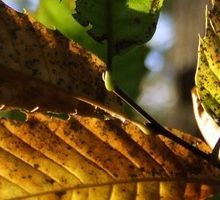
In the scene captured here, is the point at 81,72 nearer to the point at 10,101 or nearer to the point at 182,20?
the point at 10,101

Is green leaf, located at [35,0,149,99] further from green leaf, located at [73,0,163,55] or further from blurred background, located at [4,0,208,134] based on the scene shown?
green leaf, located at [73,0,163,55]

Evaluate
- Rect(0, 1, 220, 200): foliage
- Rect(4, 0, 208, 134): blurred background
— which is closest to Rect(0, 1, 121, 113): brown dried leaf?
Rect(0, 1, 220, 200): foliage

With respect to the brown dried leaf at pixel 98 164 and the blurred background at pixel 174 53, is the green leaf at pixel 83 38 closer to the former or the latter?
the blurred background at pixel 174 53

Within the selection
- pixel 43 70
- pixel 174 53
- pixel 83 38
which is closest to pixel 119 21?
pixel 43 70

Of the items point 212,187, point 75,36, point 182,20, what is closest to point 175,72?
point 182,20

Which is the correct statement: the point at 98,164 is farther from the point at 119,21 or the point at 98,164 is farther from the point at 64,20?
the point at 64,20
